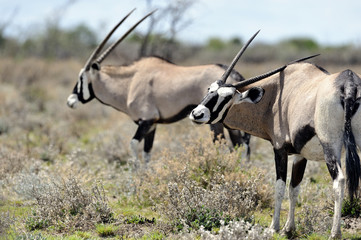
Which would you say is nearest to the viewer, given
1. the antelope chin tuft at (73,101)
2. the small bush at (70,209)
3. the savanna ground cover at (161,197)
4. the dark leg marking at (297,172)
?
the savanna ground cover at (161,197)

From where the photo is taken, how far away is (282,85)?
5406 millimetres

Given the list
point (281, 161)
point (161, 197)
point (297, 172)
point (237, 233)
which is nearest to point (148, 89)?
point (161, 197)

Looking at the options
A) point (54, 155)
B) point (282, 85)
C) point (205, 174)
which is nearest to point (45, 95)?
point (54, 155)

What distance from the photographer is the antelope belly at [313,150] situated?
A: 4.60 m

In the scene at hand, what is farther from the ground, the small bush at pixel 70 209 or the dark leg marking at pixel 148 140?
the dark leg marking at pixel 148 140

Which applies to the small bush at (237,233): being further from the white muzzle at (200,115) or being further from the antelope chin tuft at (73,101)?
the antelope chin tuft at (73,101)

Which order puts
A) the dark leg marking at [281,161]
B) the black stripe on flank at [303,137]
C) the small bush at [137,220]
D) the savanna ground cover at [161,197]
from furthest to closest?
the small bush at [137,220] < the savanna ground cover at [161,197] < the dark leg marking at [281,161] < the black stripe on flank at [303,137]

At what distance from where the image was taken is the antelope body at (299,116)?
4.32m

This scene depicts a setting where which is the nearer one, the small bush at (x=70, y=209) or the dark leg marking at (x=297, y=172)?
the dark leg marking at (x=297, y=172)

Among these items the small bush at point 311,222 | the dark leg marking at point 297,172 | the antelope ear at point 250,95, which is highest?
the antelope ear at point 250,95

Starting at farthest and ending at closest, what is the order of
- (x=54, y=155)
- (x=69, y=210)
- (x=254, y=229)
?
(x=54, y=155) → (x=69, y=210) → (x=254, y=229)

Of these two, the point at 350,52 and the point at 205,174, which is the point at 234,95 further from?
the point at 350,52

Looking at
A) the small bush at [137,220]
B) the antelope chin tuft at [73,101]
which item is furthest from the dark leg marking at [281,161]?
the antelope chin tuft at [73,101]

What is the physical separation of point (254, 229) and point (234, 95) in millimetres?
1804
